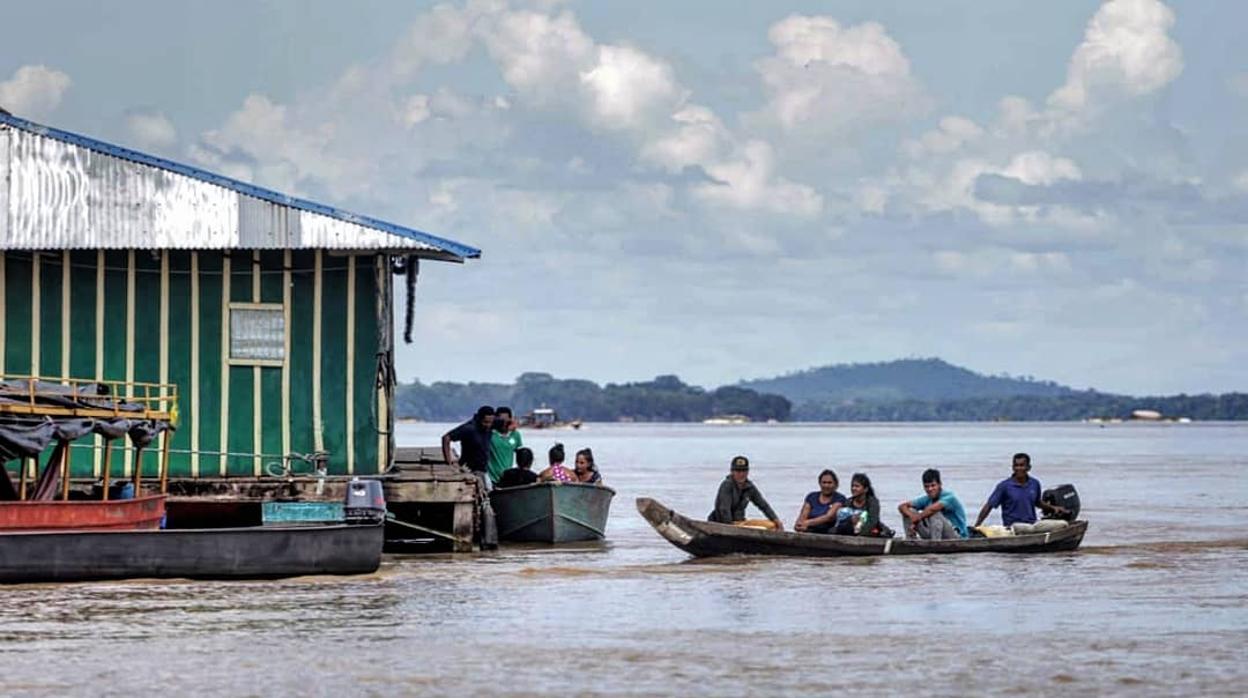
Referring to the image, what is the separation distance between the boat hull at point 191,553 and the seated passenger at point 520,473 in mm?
5894

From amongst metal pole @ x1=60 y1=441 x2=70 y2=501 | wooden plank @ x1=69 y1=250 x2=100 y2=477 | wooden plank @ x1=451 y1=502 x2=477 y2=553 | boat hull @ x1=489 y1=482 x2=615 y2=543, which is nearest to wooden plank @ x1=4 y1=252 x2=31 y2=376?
wooden plank @ x1=69 y1=250 x2=100 y2=477

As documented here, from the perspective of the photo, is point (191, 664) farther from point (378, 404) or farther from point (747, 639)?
point (378, 404)

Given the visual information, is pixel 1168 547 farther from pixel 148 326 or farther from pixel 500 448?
pixel 148 326

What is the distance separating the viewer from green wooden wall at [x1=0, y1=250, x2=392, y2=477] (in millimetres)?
26172

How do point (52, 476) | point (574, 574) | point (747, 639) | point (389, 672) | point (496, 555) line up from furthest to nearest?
1. point (496, 555)
2. point (574, 574)
3. point (52, 476)
4. point (747, 639)
5. point (389, 672)

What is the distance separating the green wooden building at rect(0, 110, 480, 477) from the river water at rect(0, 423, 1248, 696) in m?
2.54

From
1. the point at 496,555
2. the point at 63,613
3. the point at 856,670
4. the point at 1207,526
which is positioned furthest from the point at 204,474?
the point at 1207,526

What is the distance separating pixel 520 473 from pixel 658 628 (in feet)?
33.5

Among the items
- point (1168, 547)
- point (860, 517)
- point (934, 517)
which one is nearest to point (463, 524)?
point (860, 517)

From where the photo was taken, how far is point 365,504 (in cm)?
2364

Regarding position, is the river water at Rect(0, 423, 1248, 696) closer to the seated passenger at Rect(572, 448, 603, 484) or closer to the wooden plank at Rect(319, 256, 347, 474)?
the seated passenger at Rect(572, 448, 603, 484)

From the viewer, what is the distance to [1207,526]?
38531 mm

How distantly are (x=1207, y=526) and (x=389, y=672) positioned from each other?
2541 centimetres

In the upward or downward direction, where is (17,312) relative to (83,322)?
upward
